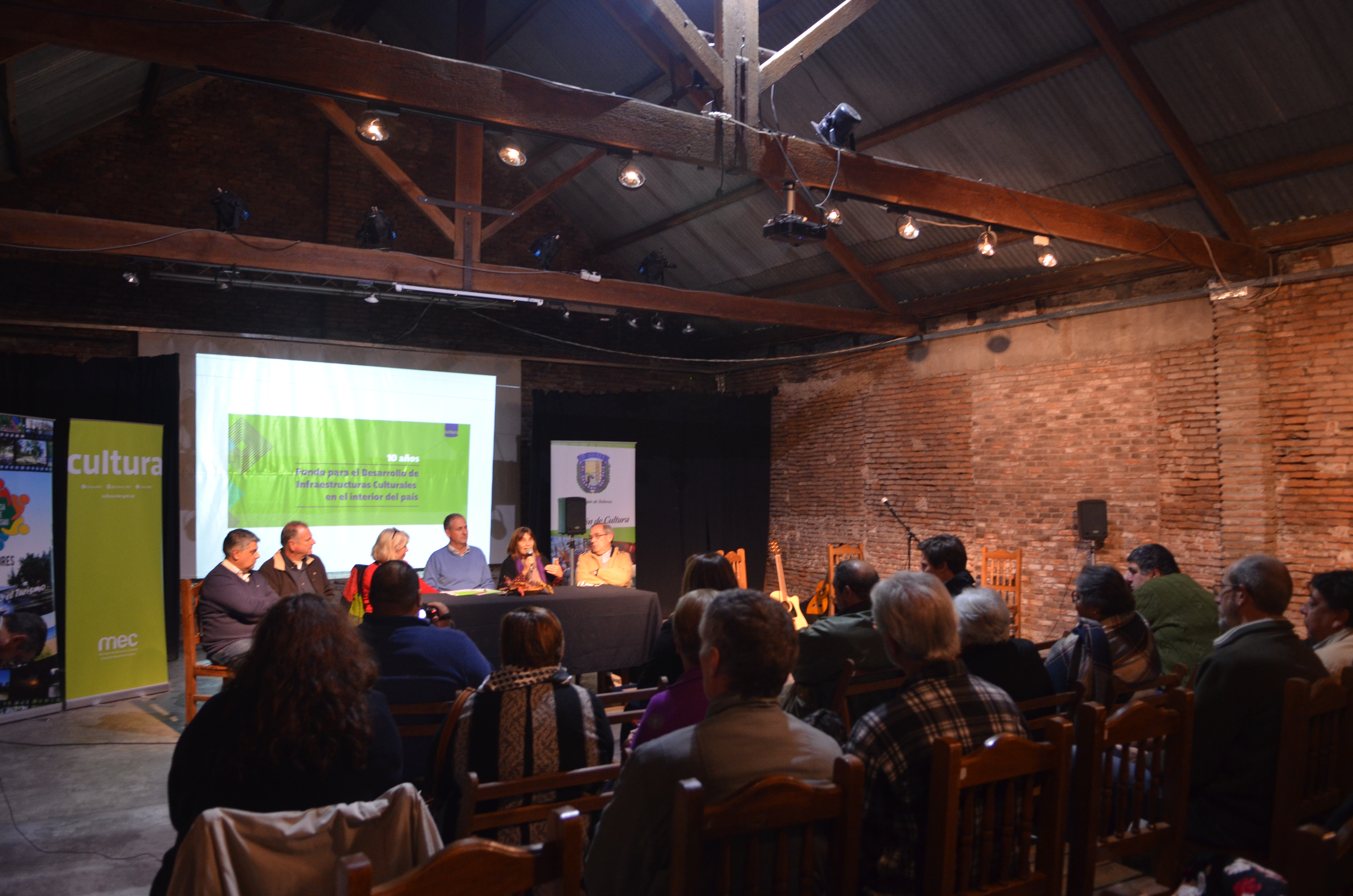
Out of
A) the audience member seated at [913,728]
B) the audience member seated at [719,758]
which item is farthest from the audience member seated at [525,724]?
the audience member seated at [913,728]

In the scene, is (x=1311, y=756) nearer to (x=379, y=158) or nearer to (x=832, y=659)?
(x=832, y=659)

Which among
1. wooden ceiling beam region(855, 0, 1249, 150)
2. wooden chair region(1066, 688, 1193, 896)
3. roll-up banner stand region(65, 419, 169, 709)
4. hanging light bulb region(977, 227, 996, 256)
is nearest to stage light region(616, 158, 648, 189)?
wooden ceiling beam region(855, 0, 1249, 150)

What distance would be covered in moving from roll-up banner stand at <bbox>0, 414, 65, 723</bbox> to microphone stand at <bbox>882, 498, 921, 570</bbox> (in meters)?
6.90

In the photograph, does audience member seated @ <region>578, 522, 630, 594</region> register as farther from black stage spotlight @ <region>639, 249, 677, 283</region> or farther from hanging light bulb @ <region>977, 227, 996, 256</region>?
hanging light bulb @ <region>977, 227, 996, 256</region>

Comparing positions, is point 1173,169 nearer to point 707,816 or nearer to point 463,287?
point 463,287

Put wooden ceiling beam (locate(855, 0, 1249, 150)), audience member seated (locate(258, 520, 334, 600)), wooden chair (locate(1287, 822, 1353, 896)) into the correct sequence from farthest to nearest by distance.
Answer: audience member seated (locate(258, 520, 334, 600)) → wooden ceiling beam (locate(855, 0, 1249, 150)) → wooden chair (locate(1287, 822, 1353, 896))

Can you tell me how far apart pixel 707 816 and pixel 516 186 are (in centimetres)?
946

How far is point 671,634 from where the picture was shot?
3.11m

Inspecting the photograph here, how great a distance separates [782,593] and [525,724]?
743 centimetres

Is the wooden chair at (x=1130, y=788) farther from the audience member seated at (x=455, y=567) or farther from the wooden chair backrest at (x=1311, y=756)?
the audience member seated at (x=455, y=567)

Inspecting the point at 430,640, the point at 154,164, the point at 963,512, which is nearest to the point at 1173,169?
the point at 963,512

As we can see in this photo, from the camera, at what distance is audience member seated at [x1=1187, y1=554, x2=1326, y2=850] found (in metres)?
2.18

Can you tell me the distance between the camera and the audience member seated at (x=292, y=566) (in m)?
5.12

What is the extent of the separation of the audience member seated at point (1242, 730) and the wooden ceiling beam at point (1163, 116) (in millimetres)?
4300
